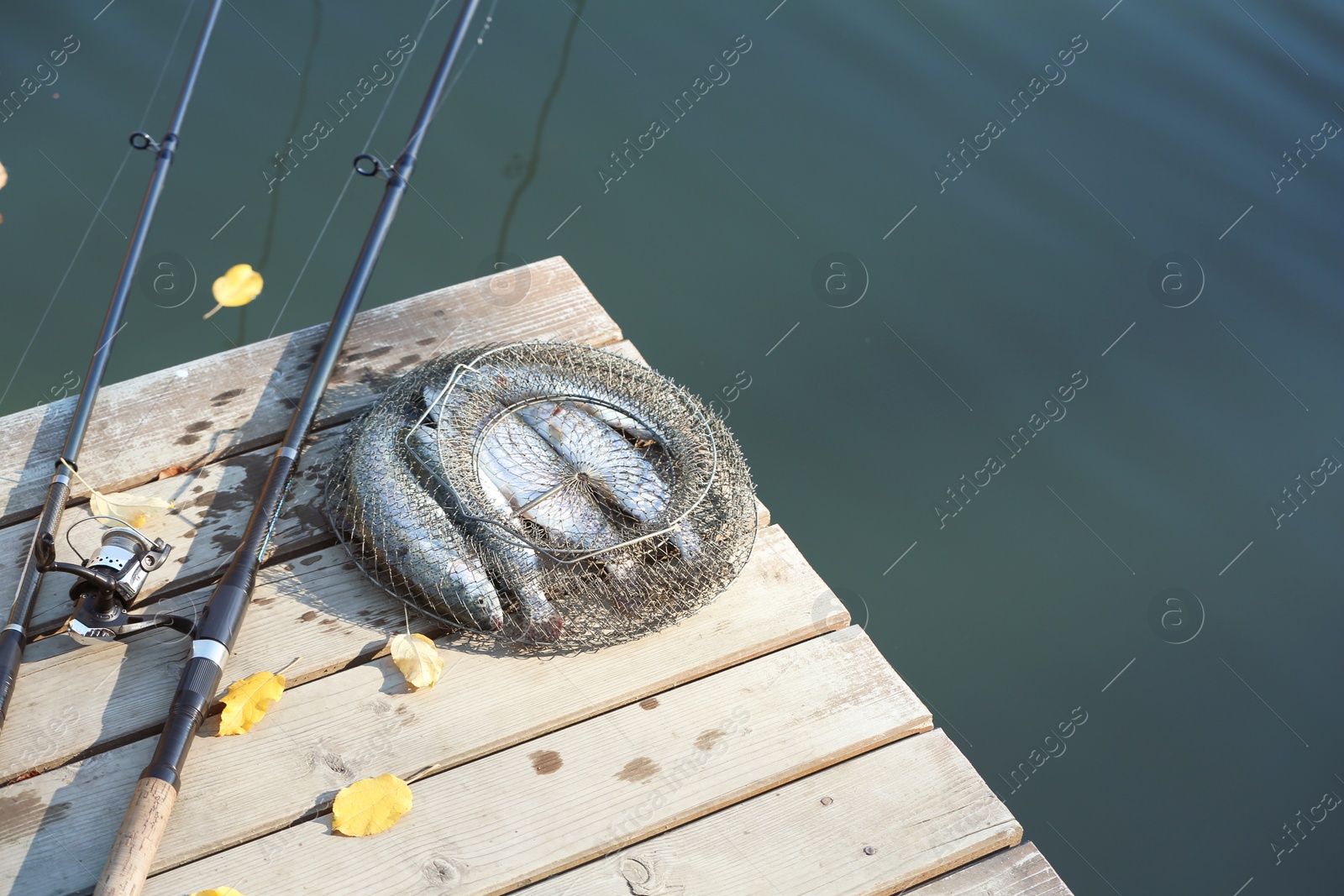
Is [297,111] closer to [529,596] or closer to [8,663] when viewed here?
[8,663]

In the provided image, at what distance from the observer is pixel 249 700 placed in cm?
217

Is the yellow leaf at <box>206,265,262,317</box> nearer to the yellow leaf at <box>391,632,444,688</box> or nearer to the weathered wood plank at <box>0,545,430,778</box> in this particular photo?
the weathered wood plank at <box>0,545,430,778</box>

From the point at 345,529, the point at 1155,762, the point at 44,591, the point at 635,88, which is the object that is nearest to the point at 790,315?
the point at 635,88

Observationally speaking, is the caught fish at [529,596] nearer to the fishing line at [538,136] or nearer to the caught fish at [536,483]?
the caught fish at [536,483]

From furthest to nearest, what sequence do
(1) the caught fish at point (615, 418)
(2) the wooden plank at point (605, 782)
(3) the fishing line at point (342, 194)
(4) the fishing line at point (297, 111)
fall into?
(4) the fishing line at point (297, 111) < (3) the fishing line at point (342, 194) < (1) the caught fish at point (615, 418) < (2) the wooden plank at point (605, 782)

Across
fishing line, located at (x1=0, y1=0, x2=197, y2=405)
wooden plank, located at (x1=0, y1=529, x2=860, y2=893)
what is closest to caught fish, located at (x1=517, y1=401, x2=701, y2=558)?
wooden plank, located at (x1=0, y1=529, x2=860, y2=893)

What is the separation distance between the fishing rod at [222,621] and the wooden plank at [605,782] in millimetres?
96

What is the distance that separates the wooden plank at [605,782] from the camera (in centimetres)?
198

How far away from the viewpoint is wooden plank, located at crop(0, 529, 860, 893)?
1993mm

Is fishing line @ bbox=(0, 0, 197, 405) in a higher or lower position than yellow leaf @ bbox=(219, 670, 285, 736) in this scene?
higher

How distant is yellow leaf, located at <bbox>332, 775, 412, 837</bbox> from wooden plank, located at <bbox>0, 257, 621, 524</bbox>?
1.13 meters

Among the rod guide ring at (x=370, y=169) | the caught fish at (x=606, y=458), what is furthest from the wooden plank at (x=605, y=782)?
the rod guide ring at (x=370, y=169)

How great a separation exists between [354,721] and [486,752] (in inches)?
11.5

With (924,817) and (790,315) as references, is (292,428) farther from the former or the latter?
(790,315)
